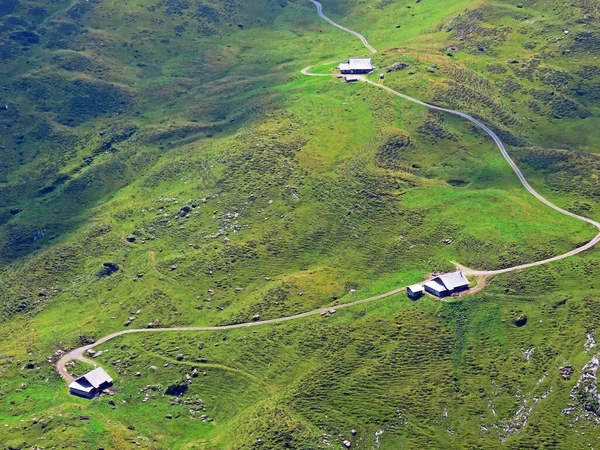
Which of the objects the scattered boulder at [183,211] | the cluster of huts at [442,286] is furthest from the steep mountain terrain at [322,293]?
the cluster of huts at [442,286]

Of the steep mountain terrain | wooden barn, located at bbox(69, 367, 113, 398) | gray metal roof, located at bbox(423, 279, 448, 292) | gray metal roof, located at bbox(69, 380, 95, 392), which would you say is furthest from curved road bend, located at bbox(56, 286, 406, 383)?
gray metal roof, located at bbox(69, 380, 95, 392)

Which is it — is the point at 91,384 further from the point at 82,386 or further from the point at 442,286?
the point at 442,286

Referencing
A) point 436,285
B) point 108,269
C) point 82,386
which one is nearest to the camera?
point 82,386

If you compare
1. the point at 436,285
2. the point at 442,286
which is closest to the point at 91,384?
the point at 436,285

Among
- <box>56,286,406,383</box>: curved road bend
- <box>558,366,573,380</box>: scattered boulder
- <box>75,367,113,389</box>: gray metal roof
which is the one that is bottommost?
<box>558,366,573,380</box>: scattered boulder

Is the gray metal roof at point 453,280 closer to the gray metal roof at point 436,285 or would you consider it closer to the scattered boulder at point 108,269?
the gray metal roof at point 436,285

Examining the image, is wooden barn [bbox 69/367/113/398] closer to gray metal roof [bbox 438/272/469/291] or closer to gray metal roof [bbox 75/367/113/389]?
gray metal roof [bbox 75/367/113/389]

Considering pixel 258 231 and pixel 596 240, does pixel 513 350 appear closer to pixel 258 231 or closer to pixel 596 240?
pixel 596 240

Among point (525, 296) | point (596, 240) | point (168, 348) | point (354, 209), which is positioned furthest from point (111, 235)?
point (596, 240)
